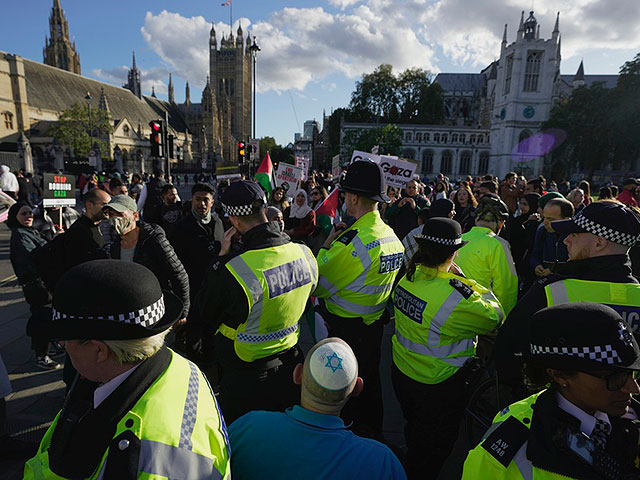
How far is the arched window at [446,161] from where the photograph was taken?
77.5m

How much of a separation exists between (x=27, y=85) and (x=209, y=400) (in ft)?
244

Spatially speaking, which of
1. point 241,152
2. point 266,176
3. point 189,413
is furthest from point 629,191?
point 241,152

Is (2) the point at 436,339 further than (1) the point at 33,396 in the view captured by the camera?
No

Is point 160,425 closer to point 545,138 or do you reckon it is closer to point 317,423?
point 317,423

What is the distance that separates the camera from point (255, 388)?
2592 millimetres

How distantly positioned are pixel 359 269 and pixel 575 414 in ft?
6.34

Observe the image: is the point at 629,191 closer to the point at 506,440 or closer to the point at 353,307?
the point at 353,307

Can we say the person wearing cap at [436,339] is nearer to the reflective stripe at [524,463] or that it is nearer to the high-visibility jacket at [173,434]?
the reflective stripe at [524,463]

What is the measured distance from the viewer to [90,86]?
223ft

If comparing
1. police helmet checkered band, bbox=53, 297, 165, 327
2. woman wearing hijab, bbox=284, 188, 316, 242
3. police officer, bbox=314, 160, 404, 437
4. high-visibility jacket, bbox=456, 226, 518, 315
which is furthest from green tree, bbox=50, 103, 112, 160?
police helmet checkered band, bbox=53, 297, 165, 327

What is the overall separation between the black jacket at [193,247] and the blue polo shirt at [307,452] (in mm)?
3692

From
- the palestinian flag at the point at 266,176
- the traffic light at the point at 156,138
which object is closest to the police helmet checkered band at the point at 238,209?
the palestinian flag at the point at 266,176

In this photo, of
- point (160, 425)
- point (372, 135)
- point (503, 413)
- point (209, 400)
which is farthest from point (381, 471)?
point (372, 135)

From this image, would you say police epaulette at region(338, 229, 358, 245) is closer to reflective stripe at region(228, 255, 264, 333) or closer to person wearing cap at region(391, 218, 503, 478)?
person wearing cap at region(391, 218, 503, 478)
